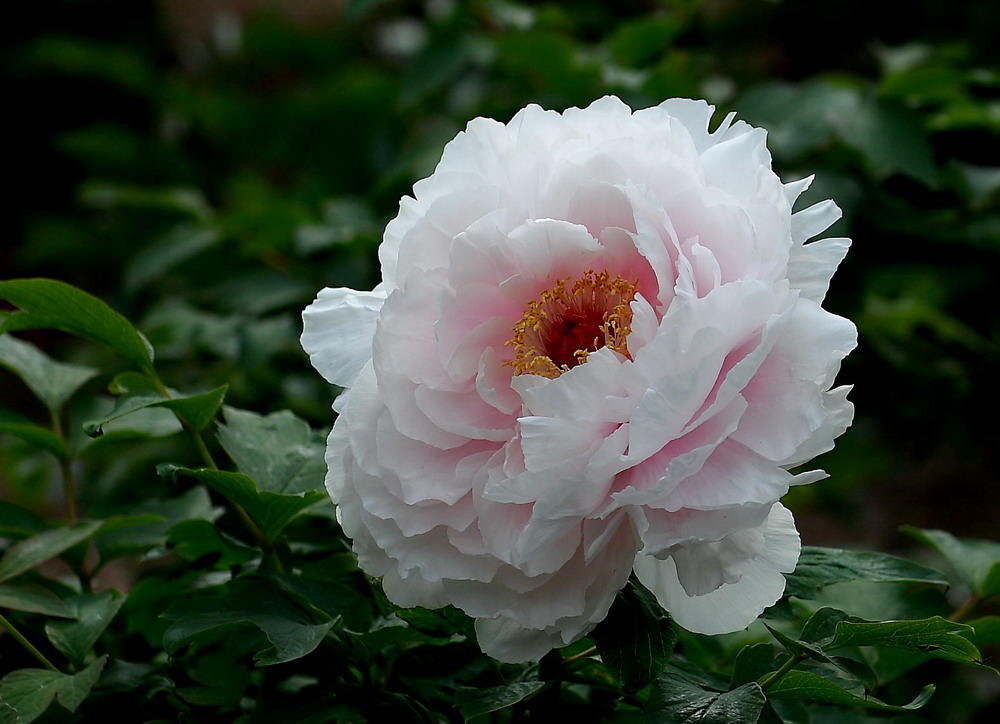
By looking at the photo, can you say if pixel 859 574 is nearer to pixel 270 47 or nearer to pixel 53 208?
pixel 270 47

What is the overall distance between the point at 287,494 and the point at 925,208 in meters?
0.78

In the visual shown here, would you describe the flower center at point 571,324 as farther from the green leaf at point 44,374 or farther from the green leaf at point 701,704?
the green leaf at point 44,374

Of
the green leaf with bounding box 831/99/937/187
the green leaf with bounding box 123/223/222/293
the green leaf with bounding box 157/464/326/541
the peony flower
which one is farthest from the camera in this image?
the green leaf with bounding box 123/223/222/293

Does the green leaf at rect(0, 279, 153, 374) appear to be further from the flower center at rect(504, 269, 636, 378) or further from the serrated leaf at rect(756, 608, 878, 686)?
the serrated leaf at rect(756, 608, 878, 686)

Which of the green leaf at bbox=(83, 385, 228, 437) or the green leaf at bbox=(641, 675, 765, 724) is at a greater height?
the green leaf at bbox=(83, 385, 228, 437)

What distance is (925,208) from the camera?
1.04 metres

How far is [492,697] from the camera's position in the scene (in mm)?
464

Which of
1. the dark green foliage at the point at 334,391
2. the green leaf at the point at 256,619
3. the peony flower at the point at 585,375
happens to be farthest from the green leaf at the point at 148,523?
the peony flower at the point at 585,375

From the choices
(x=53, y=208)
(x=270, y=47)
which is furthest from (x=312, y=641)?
(x=53, y=208)

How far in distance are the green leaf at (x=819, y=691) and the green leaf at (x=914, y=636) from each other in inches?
0.8

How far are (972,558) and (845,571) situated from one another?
0.20 metres

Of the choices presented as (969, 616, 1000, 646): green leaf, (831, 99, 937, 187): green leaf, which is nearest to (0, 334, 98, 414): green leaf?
(969, 616, 1000, 646): green leaf

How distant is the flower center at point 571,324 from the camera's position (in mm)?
497

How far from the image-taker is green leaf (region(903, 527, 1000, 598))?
606mm
